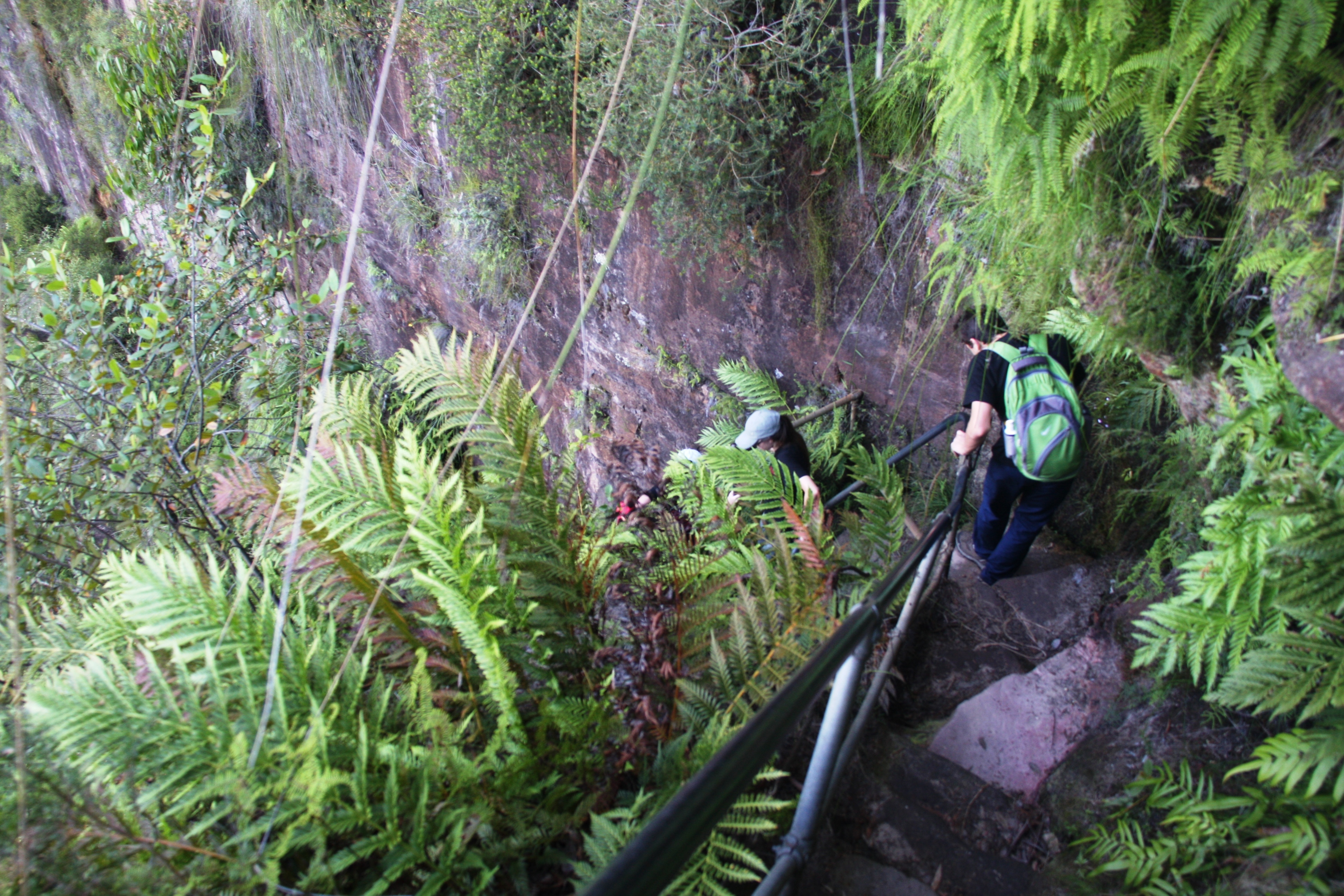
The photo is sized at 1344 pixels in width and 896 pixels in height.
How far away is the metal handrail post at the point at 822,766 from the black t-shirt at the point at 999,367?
222cm

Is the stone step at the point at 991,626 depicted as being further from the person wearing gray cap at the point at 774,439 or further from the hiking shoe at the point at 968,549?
the person wearing gray cap at the point at 774,439

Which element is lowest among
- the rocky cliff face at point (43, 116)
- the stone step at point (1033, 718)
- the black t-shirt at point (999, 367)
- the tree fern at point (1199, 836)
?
the stone step at point (1033, 718)

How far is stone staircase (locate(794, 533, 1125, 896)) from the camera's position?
5.97ft

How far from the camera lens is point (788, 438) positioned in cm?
377

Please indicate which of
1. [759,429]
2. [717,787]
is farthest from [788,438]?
[717,787]

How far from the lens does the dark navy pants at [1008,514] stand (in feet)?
10.8

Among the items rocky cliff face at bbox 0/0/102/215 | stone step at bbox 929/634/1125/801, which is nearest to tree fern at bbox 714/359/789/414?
stone step at bbox 929/634/1125/801

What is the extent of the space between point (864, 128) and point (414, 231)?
6.25 m

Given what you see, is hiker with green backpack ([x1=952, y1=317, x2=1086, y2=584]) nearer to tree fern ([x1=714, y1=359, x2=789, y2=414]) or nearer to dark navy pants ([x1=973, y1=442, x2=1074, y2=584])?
dark navy pants ([x1=973, y1=442, x2=1074, y2=584])

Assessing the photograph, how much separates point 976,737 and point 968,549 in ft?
5.71

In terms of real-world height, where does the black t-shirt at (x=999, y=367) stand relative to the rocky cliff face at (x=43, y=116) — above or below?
below

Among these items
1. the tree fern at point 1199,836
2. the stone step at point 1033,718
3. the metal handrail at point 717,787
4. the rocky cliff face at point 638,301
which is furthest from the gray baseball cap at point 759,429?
the metal handrail at point 717,787

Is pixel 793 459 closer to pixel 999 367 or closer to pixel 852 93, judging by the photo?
pixel 999 367

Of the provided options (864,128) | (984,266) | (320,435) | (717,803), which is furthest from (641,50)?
(717,803)
